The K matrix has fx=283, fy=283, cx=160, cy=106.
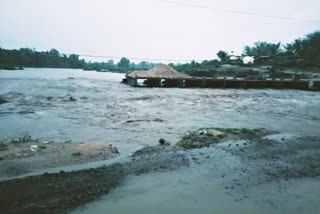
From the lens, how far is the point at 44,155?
9.02 metres

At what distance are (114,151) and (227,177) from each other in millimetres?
4160

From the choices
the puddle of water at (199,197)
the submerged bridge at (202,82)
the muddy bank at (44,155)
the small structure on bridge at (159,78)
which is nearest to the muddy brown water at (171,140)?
the puddle of water at (199,197)

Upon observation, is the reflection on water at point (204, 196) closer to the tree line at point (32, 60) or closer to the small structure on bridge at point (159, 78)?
the small structure on bridge at point (159, 78)

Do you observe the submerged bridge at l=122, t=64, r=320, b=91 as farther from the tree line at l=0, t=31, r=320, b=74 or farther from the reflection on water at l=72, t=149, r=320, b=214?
the reflection on water at l=72, t=149, r=320, b=214

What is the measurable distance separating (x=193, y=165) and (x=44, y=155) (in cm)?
473

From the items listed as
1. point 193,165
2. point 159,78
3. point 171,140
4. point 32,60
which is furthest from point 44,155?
point 32,60

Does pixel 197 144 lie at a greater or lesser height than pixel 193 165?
greater

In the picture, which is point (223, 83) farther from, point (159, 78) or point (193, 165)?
point (193, 165)

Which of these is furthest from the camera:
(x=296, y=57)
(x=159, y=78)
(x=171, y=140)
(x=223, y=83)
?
(x=296, y=57)

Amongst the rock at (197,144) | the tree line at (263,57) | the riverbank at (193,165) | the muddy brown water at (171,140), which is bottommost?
the muddy brown water at (171,140)

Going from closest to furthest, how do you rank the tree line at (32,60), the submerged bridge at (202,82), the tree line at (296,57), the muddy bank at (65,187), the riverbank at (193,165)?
the muddy bank at (65,187)
the riverbank at (193,165)
the submerged bridge at (202,82)
the tree line at (296,57)
the tree line at (32,60)

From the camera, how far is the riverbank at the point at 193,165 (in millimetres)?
6145

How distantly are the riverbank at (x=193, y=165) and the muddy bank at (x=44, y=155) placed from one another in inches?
34.2

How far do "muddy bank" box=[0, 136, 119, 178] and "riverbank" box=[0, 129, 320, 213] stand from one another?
0.87m
